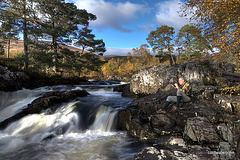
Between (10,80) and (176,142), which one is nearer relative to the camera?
A: (176,142)

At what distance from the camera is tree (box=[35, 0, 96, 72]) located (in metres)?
17.1

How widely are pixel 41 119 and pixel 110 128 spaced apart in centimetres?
407

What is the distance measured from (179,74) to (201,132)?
5938 mm

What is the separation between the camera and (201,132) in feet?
14.6

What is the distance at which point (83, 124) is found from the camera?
7395 mm

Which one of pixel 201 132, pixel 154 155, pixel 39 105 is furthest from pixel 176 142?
pixel 39 105

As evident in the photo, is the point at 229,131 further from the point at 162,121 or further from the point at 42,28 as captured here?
the point at 42,28

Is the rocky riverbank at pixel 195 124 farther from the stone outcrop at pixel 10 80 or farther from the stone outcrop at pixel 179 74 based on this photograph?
the stone outcrop at pixel 10 80

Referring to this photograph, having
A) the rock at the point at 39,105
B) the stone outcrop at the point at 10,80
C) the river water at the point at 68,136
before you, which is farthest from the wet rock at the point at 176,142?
the stone outcrop at the point at 10,80

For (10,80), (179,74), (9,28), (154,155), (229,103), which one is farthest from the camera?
(9,28)

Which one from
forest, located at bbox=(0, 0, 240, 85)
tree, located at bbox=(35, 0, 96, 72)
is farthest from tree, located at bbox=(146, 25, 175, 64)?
tree, located at bbox=(35, 0, 96, 72)

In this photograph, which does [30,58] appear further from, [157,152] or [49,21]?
[157,152]

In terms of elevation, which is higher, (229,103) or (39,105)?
(229,103)

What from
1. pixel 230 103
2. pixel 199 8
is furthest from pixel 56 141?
pixel 199 8
